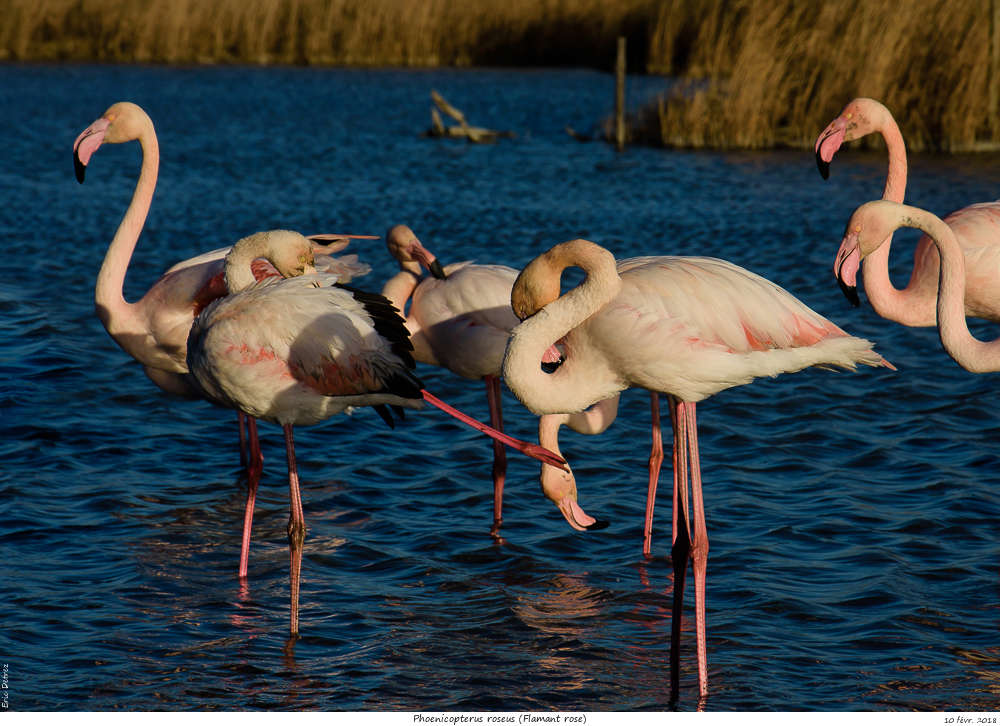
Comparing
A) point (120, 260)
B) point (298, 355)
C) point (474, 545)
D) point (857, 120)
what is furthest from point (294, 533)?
point (857, 120)

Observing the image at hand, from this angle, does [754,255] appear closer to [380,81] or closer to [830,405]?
[830,405]

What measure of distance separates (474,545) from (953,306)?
7.60 ft

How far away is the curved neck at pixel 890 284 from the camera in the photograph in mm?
5785

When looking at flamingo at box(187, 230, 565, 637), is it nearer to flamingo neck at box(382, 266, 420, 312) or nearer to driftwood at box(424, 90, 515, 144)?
flamingo neck at box(382, 266, 420, 312)

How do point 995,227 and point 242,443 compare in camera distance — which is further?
point 242,443

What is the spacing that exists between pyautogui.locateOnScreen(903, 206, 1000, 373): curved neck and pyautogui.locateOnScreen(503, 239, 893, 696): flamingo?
0.57 metres

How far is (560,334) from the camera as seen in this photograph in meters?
4.05

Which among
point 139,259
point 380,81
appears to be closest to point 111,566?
point 139,259

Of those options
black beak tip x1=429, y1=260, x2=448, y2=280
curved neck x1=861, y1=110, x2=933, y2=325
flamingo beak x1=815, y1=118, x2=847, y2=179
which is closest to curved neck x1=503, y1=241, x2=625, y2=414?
flamingo beak x1=815, y1=118, x2=847, y2=179

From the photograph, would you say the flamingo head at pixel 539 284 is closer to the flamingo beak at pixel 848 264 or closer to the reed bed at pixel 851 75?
the flamingo beak at pixel 848 264

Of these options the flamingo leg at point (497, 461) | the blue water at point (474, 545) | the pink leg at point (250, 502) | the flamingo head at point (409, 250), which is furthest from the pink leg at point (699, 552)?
the flamingo head at point (409, 250)

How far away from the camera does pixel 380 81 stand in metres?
27.5

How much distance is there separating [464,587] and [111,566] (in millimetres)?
1522

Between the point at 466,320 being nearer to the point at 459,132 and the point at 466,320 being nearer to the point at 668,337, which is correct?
the point at 668,337
